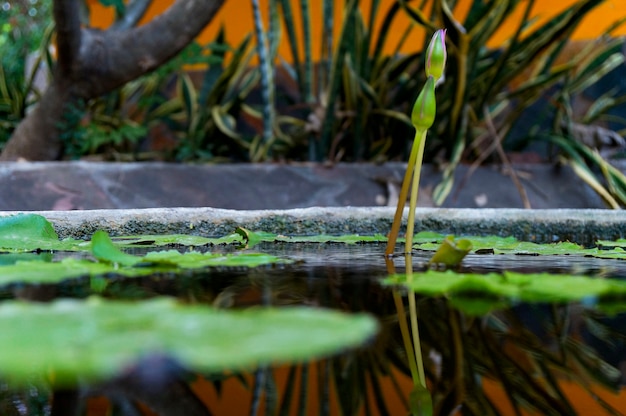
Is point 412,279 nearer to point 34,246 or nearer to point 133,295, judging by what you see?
point 133,295

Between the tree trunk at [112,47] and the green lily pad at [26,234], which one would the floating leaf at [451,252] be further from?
the tree trunk at [112,47]

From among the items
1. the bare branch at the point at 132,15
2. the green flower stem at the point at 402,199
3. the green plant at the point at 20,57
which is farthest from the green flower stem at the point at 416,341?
the green plant at the point at 20,57

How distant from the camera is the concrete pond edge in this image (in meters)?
1.30

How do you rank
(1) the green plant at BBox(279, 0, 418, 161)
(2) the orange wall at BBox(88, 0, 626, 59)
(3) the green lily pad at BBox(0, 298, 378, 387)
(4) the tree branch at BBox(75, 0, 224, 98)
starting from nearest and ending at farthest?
1. (3) the green lily pad at BBox(0, 298, 378, 387)
2. (4) the tree branch at BBox(75, 0, 224, 98)
3. (1) the green plant at BBox(279, 0, 418, 161)
4. (2) the orange wall at BBox(88, 0, 626, 59)

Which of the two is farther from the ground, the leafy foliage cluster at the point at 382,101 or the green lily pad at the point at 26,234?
the leafy foliage cluster at the point at 382,101

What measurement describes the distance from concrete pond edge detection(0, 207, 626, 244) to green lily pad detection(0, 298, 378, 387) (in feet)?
2.80

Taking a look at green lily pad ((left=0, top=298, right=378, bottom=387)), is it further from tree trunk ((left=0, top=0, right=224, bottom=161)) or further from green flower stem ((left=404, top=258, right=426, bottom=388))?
tree trunk ((left=0, top=0, right=224, bottom=161))

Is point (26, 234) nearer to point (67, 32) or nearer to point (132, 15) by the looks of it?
point (67, 32)

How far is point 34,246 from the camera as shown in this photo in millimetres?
1007

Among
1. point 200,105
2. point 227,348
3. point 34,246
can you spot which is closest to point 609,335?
point 227,348

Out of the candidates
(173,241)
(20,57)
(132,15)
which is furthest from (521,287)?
(20,57)

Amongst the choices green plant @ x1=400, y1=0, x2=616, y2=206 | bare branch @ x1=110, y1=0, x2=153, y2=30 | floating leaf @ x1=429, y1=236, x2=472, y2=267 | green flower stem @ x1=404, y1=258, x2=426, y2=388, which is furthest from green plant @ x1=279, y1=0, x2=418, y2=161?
green flower stem @ x1=404, y1=258, x2=426, y2=388

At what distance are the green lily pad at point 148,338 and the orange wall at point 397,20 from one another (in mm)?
2898

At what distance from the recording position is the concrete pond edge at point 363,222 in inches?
51.4
